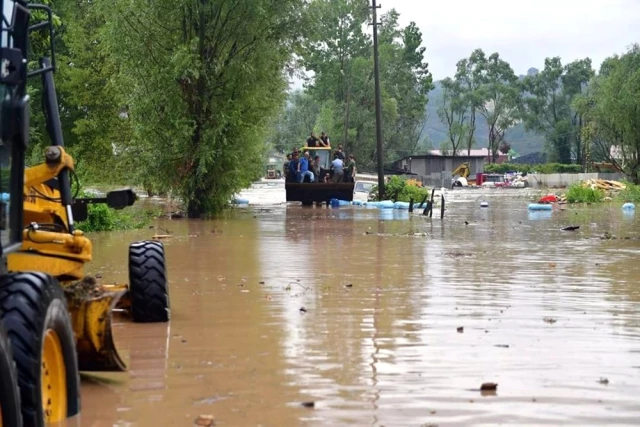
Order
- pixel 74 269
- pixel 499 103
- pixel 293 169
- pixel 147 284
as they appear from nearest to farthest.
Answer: pixel 74 269 < pixel 147 284 < pixel 293 169 < pixel 499 103

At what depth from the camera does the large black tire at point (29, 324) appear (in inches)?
229

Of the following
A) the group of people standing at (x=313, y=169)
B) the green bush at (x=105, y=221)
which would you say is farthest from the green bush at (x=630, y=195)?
the green bush at (x=105, y=221)

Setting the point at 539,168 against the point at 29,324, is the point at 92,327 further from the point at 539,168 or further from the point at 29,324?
the point at 539,168

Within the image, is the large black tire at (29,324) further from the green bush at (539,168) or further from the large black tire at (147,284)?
the green bush at (539,168)

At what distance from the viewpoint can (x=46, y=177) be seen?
7598mm

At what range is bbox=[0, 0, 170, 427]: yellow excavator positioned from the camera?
231 inches

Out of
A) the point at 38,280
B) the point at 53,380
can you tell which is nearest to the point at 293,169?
the point at 53,380

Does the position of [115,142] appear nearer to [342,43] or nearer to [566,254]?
[566,254]

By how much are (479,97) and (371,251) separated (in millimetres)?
120972

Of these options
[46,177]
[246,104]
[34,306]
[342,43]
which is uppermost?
[342,43]

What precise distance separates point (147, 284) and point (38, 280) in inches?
182

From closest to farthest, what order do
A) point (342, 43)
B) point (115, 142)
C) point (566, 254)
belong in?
1. point (566, 254)
2. point (115, 142)
3. point (342, 43)

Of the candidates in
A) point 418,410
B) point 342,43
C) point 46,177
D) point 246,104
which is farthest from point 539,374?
point 342,43

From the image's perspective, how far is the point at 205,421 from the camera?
704 centimetres
